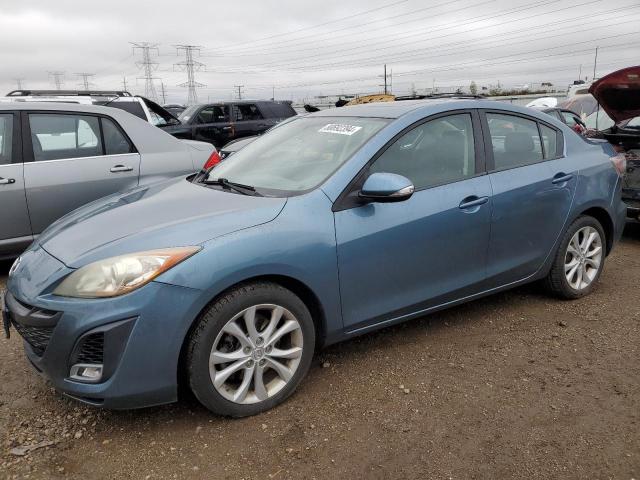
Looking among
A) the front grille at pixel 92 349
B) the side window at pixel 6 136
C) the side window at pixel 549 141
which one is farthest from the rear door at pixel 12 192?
the side window at pixel 549 141

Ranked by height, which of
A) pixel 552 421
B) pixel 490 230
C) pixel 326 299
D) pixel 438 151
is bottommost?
pixel 552 421

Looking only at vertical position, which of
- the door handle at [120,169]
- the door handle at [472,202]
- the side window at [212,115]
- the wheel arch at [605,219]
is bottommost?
the wheel arch at [605,219]

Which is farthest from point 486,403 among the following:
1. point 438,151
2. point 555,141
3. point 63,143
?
point 63,143

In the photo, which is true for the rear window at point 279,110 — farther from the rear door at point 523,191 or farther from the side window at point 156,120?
the rear door at point 523,191

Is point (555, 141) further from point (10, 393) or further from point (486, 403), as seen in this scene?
point (10, 393)

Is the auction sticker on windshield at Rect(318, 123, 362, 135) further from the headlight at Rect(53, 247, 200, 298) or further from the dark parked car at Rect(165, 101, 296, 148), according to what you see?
the dark parked car at Rect(165, 101, 296, 148)

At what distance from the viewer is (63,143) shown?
500 cm

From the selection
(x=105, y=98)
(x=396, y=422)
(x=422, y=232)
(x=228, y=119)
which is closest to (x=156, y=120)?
(x=105, y=98)

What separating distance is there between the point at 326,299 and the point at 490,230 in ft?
4.13

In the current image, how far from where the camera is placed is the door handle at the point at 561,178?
3.79m

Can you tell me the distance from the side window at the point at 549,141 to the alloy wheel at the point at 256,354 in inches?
92.0

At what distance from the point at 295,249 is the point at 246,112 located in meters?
11.7

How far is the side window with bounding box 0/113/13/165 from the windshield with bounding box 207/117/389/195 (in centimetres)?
223

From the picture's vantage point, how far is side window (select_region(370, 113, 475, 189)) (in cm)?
318
